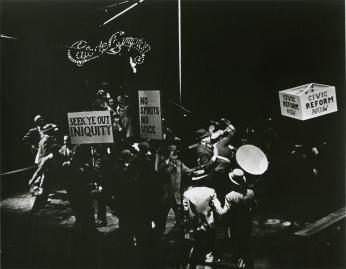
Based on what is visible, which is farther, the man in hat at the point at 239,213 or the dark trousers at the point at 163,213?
the dark trousers at the point at 163,213

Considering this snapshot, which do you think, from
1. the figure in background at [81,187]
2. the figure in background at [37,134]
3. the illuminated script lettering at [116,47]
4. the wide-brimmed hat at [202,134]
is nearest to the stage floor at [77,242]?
the figure in background at [81,187]

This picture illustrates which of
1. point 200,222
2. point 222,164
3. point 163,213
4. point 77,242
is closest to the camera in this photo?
point 200,222

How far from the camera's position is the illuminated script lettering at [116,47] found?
10422 mm

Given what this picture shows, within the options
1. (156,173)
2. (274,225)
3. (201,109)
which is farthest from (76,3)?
(274,225)

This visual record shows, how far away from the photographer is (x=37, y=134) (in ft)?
36.1

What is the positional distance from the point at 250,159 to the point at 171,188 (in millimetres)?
1946

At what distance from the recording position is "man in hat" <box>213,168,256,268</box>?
8086 millimetres

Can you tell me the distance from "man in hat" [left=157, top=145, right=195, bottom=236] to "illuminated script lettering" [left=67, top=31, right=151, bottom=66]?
2.96 meters

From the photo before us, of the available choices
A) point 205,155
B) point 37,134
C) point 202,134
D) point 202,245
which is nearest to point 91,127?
point 37,134

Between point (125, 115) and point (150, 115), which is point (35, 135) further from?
point (150, 115)

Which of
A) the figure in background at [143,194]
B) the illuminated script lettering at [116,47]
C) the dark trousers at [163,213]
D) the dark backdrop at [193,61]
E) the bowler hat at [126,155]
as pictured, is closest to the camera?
the dark trousers at [163,213]

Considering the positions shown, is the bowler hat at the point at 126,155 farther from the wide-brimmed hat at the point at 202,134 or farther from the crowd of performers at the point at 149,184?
the wide-brimmed hat at the point at 202,134

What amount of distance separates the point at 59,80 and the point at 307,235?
8.52m

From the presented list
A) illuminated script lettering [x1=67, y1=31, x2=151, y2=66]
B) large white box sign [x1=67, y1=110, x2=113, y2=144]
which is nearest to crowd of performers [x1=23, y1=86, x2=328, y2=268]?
large white box sign [x1=67, y1=110, x2=113, y2=144]
